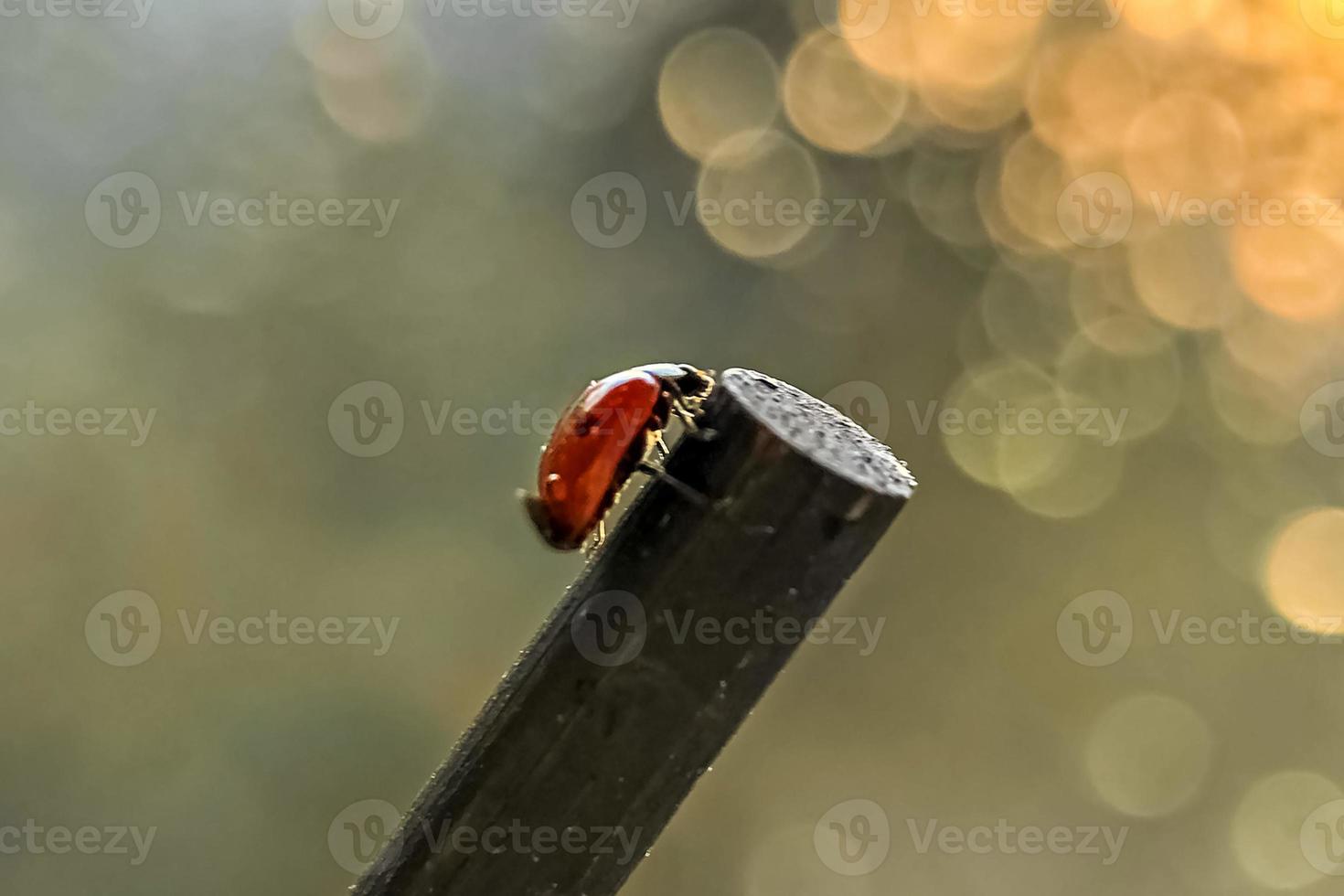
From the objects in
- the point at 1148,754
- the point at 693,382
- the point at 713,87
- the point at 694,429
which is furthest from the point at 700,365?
the point at 694,429

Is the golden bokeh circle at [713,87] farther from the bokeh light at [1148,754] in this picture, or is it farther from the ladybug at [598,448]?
the bokeh light at [1148,754]

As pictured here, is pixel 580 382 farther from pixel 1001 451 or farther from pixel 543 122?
pixel 1001 451

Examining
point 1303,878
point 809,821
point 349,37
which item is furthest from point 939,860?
point 349,37

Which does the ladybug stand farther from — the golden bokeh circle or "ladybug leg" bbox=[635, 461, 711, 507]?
the golden bokeh circle

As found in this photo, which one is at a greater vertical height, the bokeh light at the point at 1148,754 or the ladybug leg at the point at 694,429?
the ladybug leg at the point at 694,429

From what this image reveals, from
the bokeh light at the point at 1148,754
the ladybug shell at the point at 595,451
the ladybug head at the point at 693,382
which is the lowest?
the bokeh light at the point at 1148,754

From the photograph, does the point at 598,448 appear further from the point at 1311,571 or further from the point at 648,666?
the point at 1311,571

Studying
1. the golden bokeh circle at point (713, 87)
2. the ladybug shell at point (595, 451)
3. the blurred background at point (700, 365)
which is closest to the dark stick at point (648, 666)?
Answer: the ladybug shell at point (595, 451)
